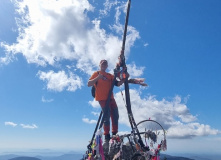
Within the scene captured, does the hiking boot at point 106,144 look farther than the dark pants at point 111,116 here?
No

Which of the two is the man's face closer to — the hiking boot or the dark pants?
the dark pants

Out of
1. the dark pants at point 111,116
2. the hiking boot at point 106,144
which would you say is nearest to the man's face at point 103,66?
the dark pants at point 111,116

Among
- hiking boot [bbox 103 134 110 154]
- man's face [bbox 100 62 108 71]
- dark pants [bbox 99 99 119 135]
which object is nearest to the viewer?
hiking boot [bbox 103 134 110 154]

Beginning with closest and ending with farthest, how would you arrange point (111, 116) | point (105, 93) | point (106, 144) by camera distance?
point (106, 144)
point (105, 93)
point (111, 116)

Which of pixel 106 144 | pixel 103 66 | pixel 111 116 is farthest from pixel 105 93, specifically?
pixel 106 144

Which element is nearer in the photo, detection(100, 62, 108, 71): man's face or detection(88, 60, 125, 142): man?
Answer: detection(88, 60, 125, 142): man

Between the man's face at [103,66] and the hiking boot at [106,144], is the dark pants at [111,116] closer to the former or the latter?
the hiking boot at [106,144]

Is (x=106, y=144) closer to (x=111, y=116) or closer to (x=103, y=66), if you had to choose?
(x=111, y=116)

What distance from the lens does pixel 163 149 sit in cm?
721

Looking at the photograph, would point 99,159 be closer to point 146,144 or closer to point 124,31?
point 146,144

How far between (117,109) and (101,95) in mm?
1086

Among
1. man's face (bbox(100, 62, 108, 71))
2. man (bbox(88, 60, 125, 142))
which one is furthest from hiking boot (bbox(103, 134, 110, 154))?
man's face (bbox(100, 62, 108, 71))

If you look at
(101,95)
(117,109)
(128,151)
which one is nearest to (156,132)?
(128,151)

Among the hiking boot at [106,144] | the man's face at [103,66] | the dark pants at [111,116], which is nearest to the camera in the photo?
the hiking boot at [106,144]
